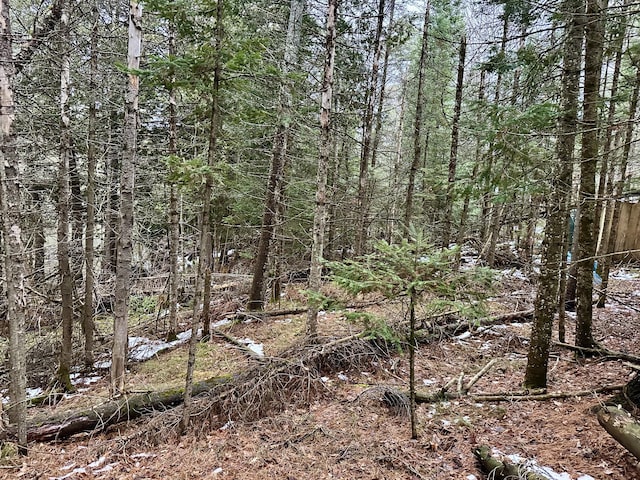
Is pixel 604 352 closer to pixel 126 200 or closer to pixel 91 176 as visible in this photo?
pixel 126 200

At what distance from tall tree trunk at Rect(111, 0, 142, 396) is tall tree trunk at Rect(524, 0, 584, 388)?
625 centimetres

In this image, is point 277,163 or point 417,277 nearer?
point 417,277

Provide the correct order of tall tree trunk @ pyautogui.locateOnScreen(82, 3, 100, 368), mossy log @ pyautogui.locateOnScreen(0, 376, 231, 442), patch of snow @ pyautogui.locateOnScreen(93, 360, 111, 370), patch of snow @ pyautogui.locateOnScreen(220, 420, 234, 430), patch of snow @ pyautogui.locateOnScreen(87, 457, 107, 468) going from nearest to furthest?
patch of snow @ pyautogui.locateOnScreen(87, 457, 107, 468)
patch of snow @ pyautogui.locateOnScreen(220, 420, 234, 430)
mossy log @ pyautogui.locateOnScreen(0, 376, 231, 442)
tall tree trunk @ pyautogui.locateOnScreen(82, 3, 100, 368)
patch of snow @ pyautogui.locateOnScreen(93, 360, 111, 370)

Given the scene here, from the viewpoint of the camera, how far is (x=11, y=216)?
181 inches

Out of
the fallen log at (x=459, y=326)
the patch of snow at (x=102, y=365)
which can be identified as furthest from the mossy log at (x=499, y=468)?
the patch of snow at (x=102, y=365)

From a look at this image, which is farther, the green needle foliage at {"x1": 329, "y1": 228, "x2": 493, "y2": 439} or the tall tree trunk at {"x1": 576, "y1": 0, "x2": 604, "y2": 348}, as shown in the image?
the tall tree trunk at {"x1": 576, "y1": 0, "x2": 604, "y2": 348}

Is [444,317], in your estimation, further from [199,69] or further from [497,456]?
[199,69]

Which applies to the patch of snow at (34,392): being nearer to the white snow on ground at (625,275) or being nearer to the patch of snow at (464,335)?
the patch of snow at (464,335)

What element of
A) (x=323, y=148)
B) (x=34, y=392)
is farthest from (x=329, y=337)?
(x=34, y=392)

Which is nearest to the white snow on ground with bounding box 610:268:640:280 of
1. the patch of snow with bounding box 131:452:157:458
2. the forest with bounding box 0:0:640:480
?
the forest with bounding box 0:0:640:480

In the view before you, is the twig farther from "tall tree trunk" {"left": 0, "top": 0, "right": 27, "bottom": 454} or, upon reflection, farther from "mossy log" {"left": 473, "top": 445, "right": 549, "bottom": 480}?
"tall tree trunk" {"left": 0, "top": 0, "right": 27, "bottom": 454}

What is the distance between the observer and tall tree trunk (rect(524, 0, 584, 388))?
15.7 feet

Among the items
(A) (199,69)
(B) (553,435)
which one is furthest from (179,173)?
(B) (553,435)

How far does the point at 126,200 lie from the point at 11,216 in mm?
1827
